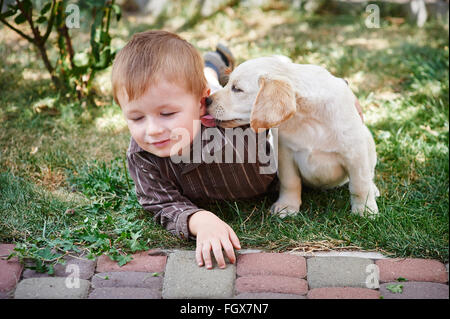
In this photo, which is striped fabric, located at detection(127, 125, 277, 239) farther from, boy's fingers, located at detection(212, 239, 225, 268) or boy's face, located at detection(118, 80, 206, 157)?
boy's fingers, located at detection(212, 239, 225, 268)

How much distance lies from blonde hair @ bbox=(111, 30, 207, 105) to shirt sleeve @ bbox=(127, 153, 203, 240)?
16.0 inches

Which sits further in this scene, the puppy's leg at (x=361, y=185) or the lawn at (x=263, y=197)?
the puppy's leg at (x=361, y=185)

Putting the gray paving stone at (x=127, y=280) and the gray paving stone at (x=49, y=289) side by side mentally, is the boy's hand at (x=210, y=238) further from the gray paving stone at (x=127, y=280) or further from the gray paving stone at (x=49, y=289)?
the gray paving stone at (x=49, y=289)

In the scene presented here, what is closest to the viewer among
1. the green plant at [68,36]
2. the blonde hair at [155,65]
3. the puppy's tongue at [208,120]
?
the blonde hair at [155,65]

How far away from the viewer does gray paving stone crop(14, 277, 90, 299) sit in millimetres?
1933

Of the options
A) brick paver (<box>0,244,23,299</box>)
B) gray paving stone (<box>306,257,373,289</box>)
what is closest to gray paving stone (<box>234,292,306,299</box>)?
gray paving stone (<box>306,257,373,289</box>)

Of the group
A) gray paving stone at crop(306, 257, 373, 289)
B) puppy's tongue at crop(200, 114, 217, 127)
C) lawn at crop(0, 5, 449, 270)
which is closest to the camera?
gray paving stone at crop(306, 257, 373, 289)

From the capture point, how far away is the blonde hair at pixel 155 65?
2.22 metres

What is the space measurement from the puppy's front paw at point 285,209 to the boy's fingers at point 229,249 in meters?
0.52

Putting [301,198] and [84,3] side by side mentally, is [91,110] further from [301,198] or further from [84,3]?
[301,198]

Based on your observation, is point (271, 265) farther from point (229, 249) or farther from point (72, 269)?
point (72, 269)

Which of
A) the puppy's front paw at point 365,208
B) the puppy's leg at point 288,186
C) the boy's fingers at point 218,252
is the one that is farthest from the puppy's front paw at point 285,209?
the boy's fingers at point 218,252
